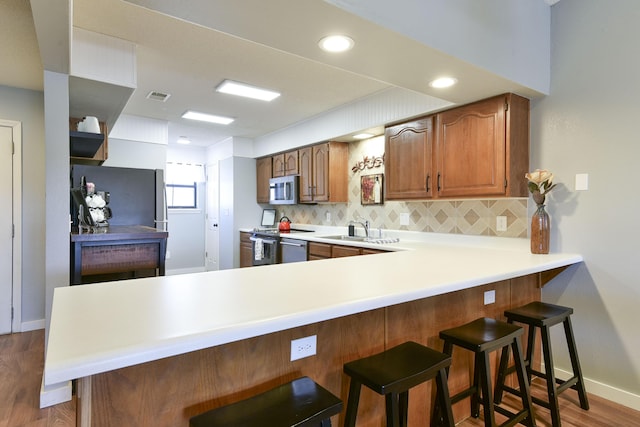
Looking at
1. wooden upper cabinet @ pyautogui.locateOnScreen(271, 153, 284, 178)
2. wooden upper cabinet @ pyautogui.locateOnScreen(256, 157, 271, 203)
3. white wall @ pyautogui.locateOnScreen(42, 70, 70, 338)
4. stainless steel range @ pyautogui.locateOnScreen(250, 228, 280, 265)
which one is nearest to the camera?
white wall @ pyautogui.locateOnScreen(42, 70, 70, 338)

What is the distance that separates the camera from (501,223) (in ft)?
9.36

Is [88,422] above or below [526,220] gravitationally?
below

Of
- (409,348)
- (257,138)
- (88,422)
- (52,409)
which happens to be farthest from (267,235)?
(88,422)

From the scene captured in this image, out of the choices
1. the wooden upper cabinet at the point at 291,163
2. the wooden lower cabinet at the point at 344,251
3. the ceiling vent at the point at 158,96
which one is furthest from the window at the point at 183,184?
the wooden lower cabinet at the point at 344,251

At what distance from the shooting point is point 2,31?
7.47ft

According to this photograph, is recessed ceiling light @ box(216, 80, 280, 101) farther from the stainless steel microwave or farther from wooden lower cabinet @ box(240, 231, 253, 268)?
wooden lower cabinet @ box(240, 231, 253, 268)

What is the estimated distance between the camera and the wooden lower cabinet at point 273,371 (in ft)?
3.34

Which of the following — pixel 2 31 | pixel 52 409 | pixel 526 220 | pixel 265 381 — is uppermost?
pixel 2 31

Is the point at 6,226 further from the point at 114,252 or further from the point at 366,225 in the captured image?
the point at 366,225

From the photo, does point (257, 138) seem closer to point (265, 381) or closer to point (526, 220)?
point (526, 220)

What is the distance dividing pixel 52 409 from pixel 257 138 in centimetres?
439

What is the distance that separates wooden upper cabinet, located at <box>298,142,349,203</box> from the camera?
4312 mm

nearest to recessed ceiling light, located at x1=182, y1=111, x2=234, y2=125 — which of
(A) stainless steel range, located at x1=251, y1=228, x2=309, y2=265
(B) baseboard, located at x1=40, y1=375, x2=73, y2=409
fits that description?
(A) stainless steel range, located at x1=251, y1=228, x2=309, y2=265

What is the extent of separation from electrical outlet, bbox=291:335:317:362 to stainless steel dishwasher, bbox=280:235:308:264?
2.65 meters
